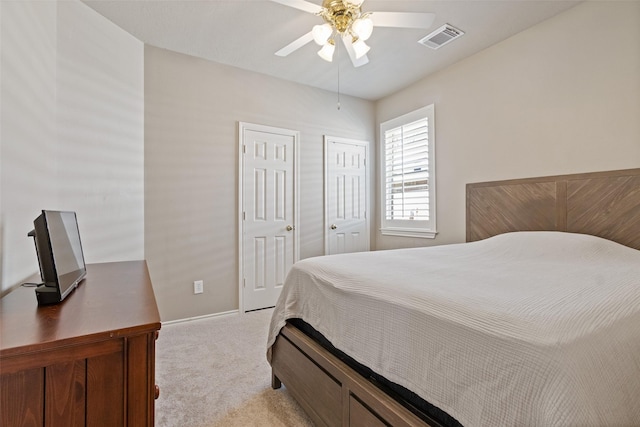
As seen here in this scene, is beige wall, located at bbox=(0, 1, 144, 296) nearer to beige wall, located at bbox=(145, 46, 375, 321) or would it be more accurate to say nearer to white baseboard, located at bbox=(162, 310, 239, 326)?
beige wall, located at bbox=(145, 46, 375, 321)

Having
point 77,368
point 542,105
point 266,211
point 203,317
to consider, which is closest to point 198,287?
point 203,317

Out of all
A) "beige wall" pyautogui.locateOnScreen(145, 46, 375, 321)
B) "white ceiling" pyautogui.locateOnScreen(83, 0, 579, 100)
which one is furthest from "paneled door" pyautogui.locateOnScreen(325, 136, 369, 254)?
"white ceiling" pyautogui.locateOnScreen(83, 0, 579, 100)

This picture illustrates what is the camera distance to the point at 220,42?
279cm

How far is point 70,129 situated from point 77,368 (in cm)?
213

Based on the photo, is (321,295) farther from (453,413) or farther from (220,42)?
(220,42)

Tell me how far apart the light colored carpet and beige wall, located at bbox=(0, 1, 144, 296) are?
0.94 meters

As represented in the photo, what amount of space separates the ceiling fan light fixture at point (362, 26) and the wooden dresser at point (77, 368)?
71.2 inches

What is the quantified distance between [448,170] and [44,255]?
3.34m

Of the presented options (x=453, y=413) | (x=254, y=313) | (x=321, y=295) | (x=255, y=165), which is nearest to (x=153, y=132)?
(x=255, y=165)

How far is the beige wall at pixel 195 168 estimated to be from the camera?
2891 millimetres

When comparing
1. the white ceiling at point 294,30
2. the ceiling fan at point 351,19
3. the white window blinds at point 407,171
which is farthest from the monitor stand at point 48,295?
the white window blinds at point 407,171

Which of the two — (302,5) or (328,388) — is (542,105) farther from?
(328,388)

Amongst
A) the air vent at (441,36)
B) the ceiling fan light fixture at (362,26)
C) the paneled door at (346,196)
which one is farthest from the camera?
the paneled door at (346,196)

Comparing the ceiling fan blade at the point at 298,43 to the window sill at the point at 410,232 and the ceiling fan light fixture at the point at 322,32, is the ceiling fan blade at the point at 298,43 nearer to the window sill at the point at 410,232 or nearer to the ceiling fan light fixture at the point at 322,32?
the ceiling fan light fixture at the point at 322,32
